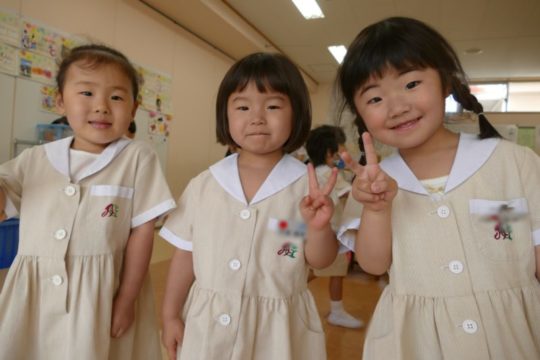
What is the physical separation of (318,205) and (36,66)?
2816 mm

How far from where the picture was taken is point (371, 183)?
0.66 meters

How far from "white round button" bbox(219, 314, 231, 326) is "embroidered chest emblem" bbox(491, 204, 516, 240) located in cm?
52

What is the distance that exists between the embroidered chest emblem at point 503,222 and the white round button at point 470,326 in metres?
0.15

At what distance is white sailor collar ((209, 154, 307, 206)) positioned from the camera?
83 cm

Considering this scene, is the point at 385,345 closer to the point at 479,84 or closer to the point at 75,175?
the point at 75,175

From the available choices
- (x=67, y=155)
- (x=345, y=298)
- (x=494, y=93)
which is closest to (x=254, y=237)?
(x=67, y=155)

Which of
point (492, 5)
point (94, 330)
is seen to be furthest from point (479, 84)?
point (94, 330)

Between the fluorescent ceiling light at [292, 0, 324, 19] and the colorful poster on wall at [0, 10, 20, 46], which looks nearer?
the colorful poster on wall at [0, 10, 20, 46]

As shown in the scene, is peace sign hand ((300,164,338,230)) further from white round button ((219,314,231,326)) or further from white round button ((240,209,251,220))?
white round button ((219,314,231,326))

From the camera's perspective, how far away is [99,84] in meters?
0.90

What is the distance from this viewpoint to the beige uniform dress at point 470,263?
2.15 ft

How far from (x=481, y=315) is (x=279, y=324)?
37 centimetres

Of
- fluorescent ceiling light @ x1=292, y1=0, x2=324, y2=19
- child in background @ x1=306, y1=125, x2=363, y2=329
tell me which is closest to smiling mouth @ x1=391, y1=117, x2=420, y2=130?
child in background @ x1=306, y1=125, x2=363, y2=329

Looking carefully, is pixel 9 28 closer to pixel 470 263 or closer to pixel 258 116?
pixel 258 116
